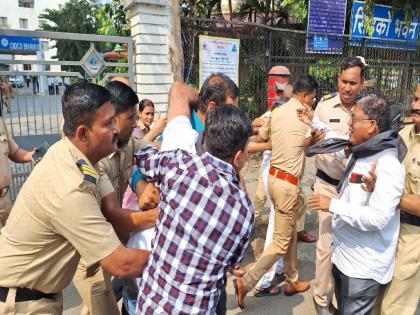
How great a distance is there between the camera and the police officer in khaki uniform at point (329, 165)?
9.01 feet

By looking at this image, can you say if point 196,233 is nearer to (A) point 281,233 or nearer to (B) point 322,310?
(A) point 281,233

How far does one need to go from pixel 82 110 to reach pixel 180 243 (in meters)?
0.67

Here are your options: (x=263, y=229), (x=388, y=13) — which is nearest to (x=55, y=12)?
(x=388, y=13)

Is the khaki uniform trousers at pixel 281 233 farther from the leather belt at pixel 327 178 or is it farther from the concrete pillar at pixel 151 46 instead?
the concrete pillar at pixel 151 46

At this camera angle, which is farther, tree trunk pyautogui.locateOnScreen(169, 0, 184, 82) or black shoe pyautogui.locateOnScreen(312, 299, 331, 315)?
tree trunk pyautogui.locateOnScreen(169, 0, 184, 82)

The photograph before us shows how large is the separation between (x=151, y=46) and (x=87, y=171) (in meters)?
3.83

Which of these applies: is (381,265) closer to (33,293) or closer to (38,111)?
(33,293)

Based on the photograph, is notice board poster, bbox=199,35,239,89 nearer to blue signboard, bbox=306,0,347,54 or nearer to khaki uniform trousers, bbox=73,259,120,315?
blue signboard, bbox=306,0,347,54

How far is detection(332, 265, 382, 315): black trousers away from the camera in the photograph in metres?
2.03

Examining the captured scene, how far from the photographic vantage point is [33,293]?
5.05 feet

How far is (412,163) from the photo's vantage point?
2119mm

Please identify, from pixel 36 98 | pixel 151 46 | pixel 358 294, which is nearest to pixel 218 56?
pixel 151 46

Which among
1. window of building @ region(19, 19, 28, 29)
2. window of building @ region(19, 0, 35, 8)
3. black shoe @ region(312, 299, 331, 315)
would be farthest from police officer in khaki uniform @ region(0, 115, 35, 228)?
window of building @ region(19, 0, 35, 8)

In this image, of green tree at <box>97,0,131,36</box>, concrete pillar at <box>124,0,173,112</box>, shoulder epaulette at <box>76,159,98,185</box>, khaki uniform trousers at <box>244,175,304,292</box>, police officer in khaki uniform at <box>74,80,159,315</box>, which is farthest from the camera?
green tree at <box>97,0,131,36</box>
